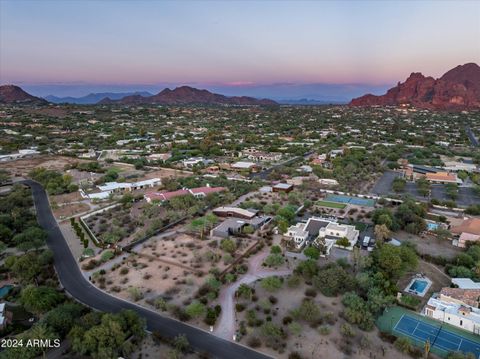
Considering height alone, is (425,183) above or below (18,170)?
above

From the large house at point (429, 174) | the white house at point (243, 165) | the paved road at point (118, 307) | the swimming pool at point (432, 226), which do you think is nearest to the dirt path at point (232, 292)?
the paved road at point (118, 307)

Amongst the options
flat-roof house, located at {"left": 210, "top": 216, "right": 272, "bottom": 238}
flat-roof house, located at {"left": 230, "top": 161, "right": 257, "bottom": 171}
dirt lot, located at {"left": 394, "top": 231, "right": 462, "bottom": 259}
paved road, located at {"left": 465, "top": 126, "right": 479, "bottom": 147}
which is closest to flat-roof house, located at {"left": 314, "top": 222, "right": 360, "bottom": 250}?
dirt lot, located at {"left": 394, "top": 231, "right": 462, "bottom": 259}

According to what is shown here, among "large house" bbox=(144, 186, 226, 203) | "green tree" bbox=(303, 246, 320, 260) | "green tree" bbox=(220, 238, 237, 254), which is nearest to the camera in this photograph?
"green tree" bbox=(303, 246, 320, 260)

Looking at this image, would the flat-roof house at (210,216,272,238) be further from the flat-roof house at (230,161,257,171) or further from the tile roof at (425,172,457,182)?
the tile roof at (425,172,457,182)

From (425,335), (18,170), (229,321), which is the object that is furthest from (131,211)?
(18,170)

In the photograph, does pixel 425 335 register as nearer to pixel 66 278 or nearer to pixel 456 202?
pixel 66 278
